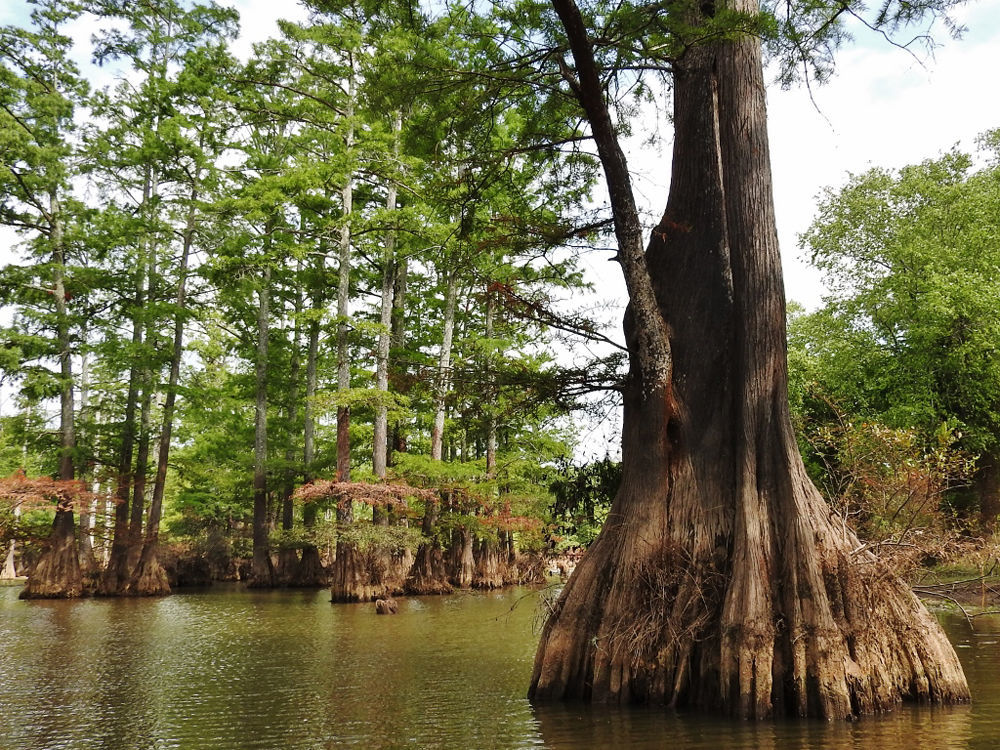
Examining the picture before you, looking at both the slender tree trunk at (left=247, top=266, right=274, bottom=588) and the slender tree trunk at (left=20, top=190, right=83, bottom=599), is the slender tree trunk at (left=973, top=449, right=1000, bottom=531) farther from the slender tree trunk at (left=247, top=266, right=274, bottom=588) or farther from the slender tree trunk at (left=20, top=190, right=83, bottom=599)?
the slender tree trunk at (left=20, top=190, right=83, bottom=599)

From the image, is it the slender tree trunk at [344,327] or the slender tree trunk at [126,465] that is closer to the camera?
the slender tree trunk at [344,327]

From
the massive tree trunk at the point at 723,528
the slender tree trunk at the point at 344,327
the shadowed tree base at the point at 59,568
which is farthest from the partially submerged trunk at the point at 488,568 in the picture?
the massive tree trunk at the point at 723,528

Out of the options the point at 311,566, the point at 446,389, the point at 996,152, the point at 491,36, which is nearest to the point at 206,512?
the point at 311,566

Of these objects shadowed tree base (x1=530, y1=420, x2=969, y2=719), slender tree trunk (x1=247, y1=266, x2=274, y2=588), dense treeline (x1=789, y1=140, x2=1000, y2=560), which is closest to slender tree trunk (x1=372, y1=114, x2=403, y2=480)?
slender tree trunk (x1=247, y1=266, x2=274, y2=588)

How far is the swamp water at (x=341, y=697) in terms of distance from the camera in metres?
4.61

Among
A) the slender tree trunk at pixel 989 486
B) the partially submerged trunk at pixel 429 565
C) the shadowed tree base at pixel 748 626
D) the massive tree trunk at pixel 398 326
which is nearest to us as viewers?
the shadowed tree base at pixel 748 626

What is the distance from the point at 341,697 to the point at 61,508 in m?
14.4

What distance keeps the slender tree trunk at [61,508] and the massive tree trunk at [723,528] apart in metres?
16.1

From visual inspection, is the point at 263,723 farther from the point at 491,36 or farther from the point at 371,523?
the point at 371,523

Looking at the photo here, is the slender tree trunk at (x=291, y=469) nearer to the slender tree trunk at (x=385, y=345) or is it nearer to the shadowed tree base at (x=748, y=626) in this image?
the slender tree trunk at (x=385, y=345)

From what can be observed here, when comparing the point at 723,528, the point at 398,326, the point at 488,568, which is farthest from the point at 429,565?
the point at 723,528

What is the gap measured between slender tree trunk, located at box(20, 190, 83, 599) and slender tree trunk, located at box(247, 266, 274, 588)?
455 centimetres

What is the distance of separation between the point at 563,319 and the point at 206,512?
2325cm

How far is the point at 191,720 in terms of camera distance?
541 cm
